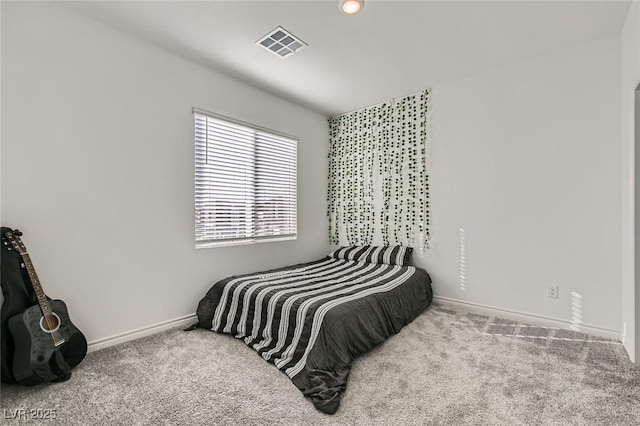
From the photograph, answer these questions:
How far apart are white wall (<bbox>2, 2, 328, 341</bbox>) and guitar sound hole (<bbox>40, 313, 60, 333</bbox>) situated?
11.1 inches

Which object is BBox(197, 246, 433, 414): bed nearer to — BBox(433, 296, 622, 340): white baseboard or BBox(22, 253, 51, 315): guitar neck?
BBox(433, 296, 622, 340): white baseboard

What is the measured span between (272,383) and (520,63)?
3.44 meters

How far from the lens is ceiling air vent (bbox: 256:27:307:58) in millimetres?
2457

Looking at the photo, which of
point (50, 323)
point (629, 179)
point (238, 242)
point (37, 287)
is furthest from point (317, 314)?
point (629, 179)

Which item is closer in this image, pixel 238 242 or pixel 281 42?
pixel 281 42

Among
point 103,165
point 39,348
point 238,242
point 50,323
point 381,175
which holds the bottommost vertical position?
point 39,348

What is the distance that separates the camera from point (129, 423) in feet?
5.00

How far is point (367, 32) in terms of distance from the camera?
2434 mm

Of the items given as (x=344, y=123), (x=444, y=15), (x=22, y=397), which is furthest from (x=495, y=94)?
A: (x=22, y=397)

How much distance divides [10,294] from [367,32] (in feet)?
9.77

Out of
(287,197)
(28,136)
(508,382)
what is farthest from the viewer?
(287,197)

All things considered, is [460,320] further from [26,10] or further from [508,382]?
[26,10]

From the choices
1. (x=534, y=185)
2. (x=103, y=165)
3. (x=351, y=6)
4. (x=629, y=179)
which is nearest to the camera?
(x=351, y=6)

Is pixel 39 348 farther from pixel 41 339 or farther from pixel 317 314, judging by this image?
pixel 317 314
